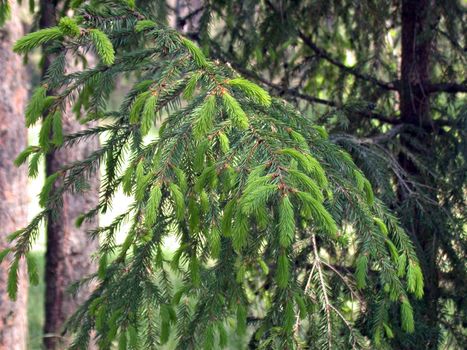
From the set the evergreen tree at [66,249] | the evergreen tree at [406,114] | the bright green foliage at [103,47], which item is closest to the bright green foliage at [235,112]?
the bright green foliage at [103,47]

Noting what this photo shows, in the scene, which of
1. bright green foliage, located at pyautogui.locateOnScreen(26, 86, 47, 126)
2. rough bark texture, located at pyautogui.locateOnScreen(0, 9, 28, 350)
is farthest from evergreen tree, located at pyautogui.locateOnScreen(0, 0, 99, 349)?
bright green foliage, located at pyautogui.locateOnScreen(26, 86, 47, 126)

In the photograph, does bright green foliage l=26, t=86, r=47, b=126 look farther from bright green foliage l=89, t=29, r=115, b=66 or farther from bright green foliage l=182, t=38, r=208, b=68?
bright green foliage l=182, t=38, r=208, b=68

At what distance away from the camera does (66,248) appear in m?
6.54

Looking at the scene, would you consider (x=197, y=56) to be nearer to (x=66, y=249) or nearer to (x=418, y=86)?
(x=418, y=86)

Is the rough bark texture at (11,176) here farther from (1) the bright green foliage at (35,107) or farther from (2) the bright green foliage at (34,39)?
(2) the bright green foliage at (34,39)

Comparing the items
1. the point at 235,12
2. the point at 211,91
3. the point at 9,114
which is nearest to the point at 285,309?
the point at 211,91

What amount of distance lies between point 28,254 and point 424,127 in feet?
8.36

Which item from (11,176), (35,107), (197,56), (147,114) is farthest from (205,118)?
(11,176)

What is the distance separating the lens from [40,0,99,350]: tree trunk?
6.48m

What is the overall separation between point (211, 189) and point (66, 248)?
458cm

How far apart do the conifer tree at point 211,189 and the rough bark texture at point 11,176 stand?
267 cm

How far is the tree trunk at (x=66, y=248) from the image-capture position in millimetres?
6482

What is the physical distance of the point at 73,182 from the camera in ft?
8.95

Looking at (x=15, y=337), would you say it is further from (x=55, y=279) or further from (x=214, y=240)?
(x=214, y=240)
